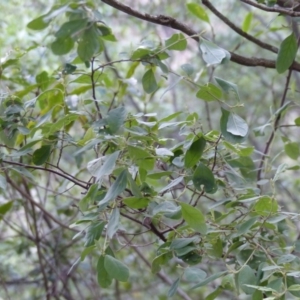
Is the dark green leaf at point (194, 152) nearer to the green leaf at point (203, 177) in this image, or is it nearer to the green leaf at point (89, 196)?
the green leaf at point (203, 177)

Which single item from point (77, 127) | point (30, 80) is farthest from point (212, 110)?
point (30, 80)

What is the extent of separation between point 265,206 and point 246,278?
0.34ft

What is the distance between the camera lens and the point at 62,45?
0.72 meters

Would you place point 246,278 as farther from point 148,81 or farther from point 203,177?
point 148,81

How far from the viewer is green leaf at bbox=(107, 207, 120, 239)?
0.67 meters

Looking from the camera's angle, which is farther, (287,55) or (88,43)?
(287,55)

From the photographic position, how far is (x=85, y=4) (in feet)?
2.39

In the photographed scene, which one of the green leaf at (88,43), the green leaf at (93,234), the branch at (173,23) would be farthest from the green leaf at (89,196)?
the branch at (173,23)

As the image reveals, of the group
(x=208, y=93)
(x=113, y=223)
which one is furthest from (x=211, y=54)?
(x=113, y=223)

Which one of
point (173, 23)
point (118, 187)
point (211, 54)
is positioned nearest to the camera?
point (118, 187)

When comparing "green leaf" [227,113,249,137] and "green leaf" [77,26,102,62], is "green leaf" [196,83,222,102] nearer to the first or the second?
"green leaf" [227,113,249,137]

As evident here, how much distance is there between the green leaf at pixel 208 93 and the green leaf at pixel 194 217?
0.15 meters

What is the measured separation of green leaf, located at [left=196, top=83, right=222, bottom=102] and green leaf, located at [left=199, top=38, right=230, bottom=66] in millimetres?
34

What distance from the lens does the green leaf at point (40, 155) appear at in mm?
808
